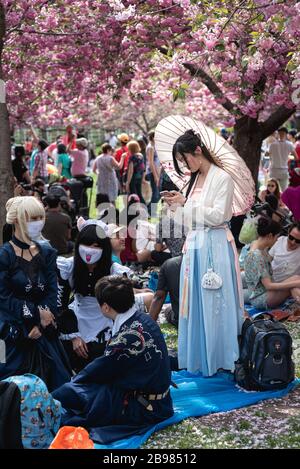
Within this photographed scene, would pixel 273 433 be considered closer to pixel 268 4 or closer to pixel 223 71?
pixel 268 4

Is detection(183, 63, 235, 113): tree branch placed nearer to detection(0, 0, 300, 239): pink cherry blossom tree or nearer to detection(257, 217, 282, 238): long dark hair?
detection(0, 0, 300, 239): pink cherry blossom tree

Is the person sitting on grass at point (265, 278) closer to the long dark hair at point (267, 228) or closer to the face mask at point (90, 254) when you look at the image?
the long dark hair at point (267, 228)

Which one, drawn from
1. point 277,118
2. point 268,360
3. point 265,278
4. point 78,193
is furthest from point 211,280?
point 78,193

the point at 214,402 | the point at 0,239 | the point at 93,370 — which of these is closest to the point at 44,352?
the point at 93,370

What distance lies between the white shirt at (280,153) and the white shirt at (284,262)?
6.41 m

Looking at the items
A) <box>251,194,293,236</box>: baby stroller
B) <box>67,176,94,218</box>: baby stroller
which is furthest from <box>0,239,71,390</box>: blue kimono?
<box>67,176,94,218</box>: baby stroller

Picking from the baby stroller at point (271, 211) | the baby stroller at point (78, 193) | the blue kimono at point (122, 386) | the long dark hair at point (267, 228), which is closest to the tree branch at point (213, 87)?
the baby stroller at point (271, 211)

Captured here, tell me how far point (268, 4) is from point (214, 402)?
2.78m

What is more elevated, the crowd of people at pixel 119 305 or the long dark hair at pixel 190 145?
the long dark hair at pixel 190 145

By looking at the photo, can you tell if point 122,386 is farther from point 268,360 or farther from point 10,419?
point 268,360

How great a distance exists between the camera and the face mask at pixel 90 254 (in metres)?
5.57
